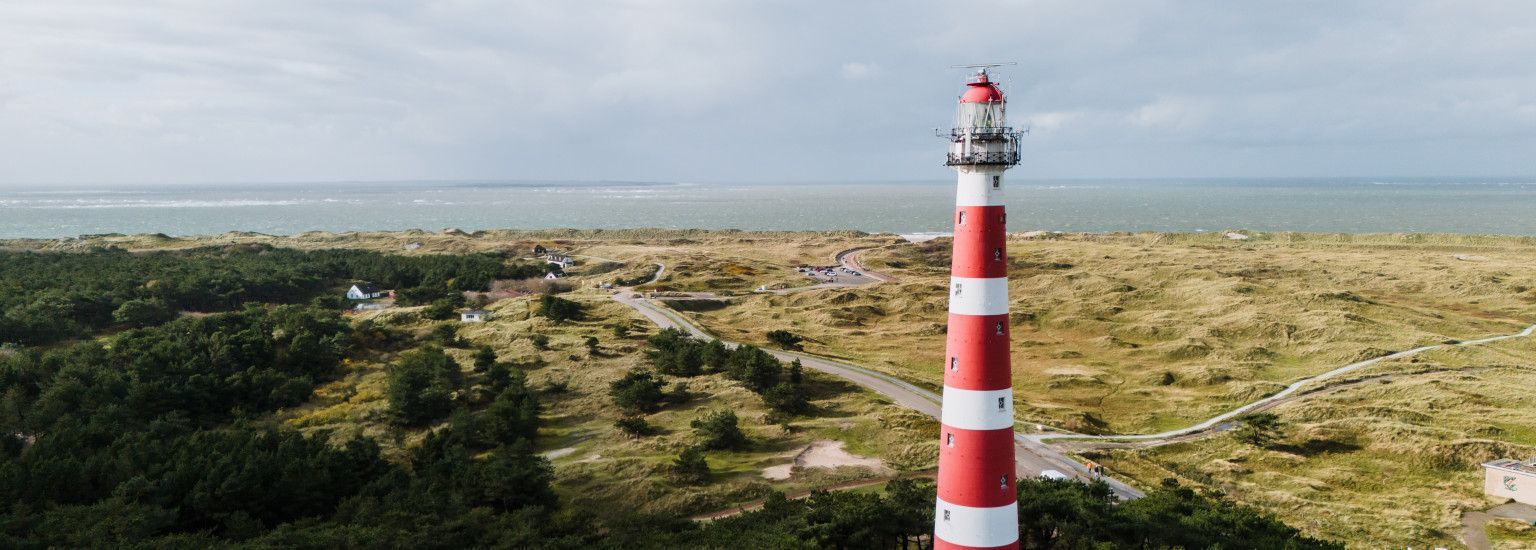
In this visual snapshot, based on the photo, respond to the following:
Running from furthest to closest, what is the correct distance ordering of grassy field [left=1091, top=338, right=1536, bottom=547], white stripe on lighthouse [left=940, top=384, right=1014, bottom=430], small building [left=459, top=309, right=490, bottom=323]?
small building [left=459, top=309, right=490, bottom=323] → grassy field [left=1091, top=338, right=1536, bottom=547] → white stripe on lighthouse [left=940, top=384, right=1014, bottom=430]

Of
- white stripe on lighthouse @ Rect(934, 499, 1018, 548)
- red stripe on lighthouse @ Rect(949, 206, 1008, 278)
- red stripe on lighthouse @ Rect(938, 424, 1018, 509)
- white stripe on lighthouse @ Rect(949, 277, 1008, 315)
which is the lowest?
white stripe on lighthouse @ Rect(934, 499, 1018, 548)

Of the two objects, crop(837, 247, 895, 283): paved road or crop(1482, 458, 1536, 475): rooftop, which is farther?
crop(837, 247, 895, 283): paved road

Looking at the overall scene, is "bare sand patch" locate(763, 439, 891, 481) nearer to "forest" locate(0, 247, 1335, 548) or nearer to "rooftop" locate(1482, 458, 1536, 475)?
"forest" locate(0, 247, 1335, 548)

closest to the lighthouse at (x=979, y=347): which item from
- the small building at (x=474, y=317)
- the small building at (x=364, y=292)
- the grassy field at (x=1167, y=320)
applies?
the grassy field at (x=1167, y=320)

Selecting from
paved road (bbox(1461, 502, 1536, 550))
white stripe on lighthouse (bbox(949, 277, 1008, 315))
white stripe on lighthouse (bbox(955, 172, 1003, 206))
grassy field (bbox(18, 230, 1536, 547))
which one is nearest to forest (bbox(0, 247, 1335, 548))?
grassy field (bbox(18, 230, 1536, 547))

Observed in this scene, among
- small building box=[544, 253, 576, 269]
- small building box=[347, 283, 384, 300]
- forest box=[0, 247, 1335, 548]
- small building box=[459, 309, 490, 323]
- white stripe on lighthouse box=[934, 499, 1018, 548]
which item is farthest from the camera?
small building box=[544, 253, 576, 269]

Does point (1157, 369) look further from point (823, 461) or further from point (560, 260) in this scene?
point (560, 260)

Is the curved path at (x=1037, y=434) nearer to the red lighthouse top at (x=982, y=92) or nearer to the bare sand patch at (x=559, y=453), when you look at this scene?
the bare sand patch at (x=559, y=453)
